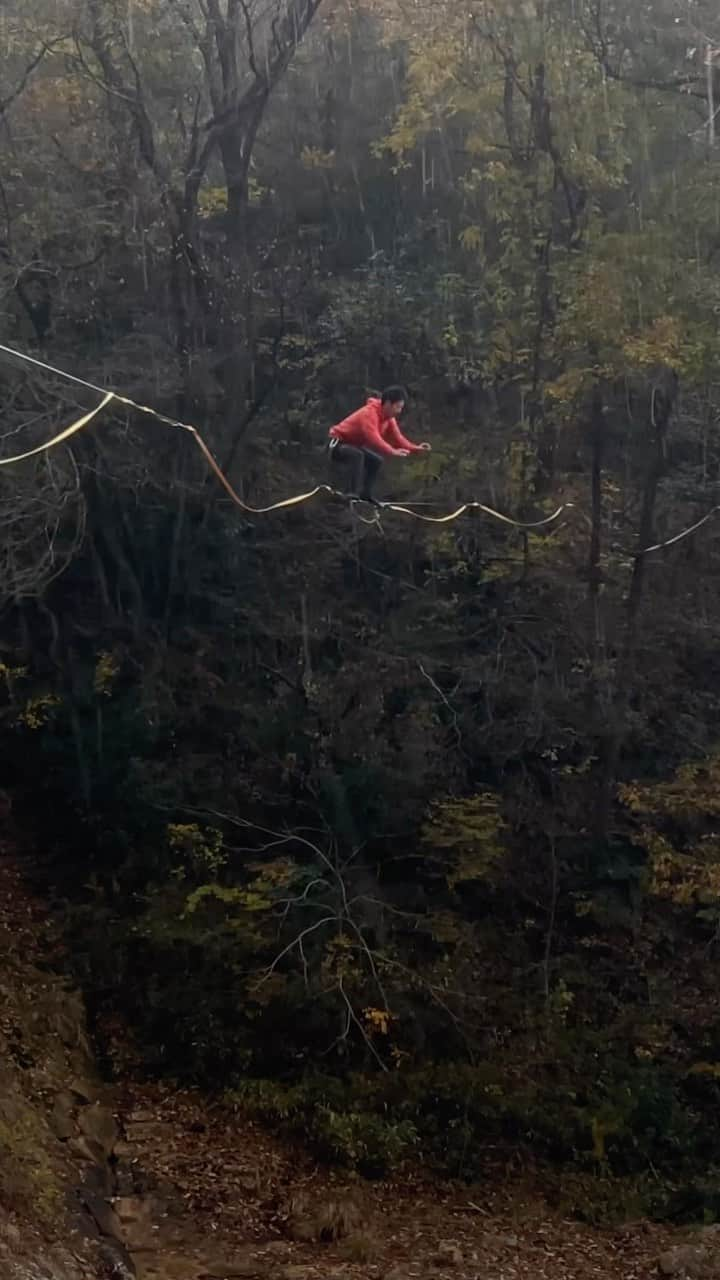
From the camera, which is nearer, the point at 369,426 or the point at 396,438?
the point at 369,426

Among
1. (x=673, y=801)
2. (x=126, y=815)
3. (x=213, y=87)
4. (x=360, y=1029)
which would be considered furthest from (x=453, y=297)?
(x=360, y=1029)

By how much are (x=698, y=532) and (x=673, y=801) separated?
4.07 m

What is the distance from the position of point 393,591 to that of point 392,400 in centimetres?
590

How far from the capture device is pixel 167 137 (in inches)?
559

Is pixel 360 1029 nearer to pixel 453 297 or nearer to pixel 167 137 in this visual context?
pixel 453 297

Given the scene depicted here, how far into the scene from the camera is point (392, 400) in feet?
31.8

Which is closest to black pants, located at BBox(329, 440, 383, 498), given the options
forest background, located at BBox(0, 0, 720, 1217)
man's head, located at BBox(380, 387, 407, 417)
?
man's head, located at BBox(380, 387, 407, 417)

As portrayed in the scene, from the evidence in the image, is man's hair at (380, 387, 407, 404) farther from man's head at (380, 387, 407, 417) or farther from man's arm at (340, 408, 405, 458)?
man's arm at (340, 408, 405, 458)

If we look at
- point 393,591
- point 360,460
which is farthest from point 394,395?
point 393,591

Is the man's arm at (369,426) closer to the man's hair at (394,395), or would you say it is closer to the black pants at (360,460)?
the man's hair at (394,395)

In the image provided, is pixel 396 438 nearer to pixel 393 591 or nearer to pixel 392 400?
pixel 392 400

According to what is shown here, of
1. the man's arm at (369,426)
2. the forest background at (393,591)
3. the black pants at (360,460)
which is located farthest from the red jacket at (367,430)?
the forest background at (393,591)

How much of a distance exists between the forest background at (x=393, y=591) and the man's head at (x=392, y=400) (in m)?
2.99

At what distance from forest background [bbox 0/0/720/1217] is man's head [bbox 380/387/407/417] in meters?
2.99
